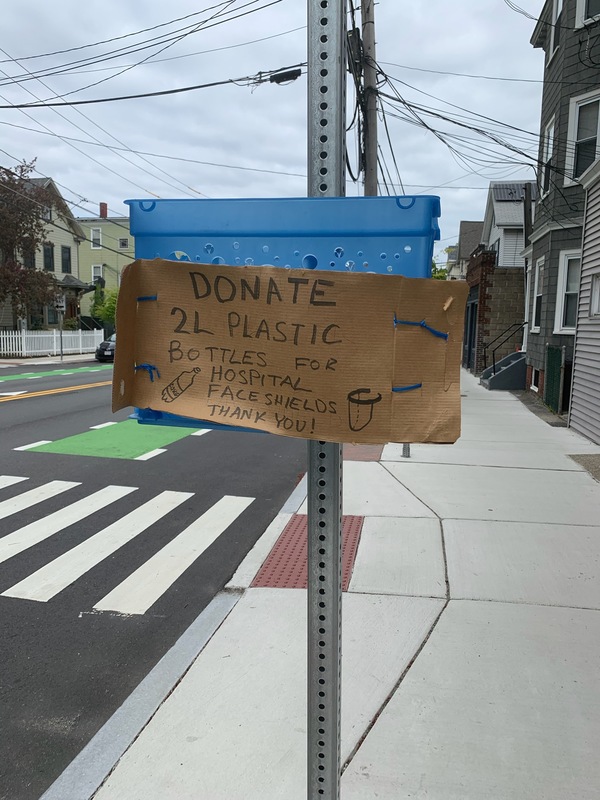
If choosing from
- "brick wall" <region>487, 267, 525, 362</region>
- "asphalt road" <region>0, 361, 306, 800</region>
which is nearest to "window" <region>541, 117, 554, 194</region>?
"brick wall" <region>487, 267, 525, 362</region>

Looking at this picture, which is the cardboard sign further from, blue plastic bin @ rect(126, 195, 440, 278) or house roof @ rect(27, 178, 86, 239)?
house roof @ rect(27, 178, 86, 239)

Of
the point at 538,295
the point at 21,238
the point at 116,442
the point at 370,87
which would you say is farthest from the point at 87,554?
the point at 21,238

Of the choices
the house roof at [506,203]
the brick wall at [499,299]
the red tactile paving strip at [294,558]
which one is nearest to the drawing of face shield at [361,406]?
the red tactile paving strip at [294,558]

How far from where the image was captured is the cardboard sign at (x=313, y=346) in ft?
4.45

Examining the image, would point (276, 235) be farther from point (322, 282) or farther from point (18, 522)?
point (18, 522)

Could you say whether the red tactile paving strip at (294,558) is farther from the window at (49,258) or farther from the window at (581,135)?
the window at (49,258)

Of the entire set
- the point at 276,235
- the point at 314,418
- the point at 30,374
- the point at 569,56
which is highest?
the point at 569,56

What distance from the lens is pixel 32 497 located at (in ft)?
21.2

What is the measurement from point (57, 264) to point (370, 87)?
31.4 metres

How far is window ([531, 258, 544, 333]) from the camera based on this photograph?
50.0ft

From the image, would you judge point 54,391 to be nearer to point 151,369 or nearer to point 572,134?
point 572,134

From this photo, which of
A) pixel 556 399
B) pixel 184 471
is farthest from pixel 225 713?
pixel 556 399

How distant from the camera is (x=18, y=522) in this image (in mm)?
5676

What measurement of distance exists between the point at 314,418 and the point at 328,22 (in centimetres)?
87
